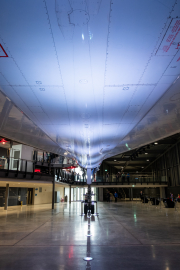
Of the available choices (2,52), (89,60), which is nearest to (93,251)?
(89,60)

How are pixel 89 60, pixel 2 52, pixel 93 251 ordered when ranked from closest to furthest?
pixel 2 52 < pixel 89 60 < pixel 93 251

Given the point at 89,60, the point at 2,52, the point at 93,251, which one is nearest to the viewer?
the point at 2,52

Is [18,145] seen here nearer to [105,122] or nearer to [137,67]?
[105,122]

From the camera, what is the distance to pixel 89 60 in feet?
11.4

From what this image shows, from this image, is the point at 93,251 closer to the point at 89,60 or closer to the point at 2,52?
the point at 89,60

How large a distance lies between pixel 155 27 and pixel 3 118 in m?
5.43

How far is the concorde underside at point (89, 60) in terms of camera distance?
2562mm

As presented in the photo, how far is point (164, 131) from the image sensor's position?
809cm

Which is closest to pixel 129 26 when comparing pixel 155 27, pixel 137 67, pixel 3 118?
pixel 155 27

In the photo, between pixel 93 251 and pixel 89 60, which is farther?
pixel 93 251

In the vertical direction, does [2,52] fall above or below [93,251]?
above

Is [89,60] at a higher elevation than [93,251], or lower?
higher

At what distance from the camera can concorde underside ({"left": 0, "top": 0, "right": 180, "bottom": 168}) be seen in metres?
2.56

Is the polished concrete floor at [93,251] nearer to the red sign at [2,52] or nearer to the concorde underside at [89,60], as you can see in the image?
the concorde underside at [89,60]
